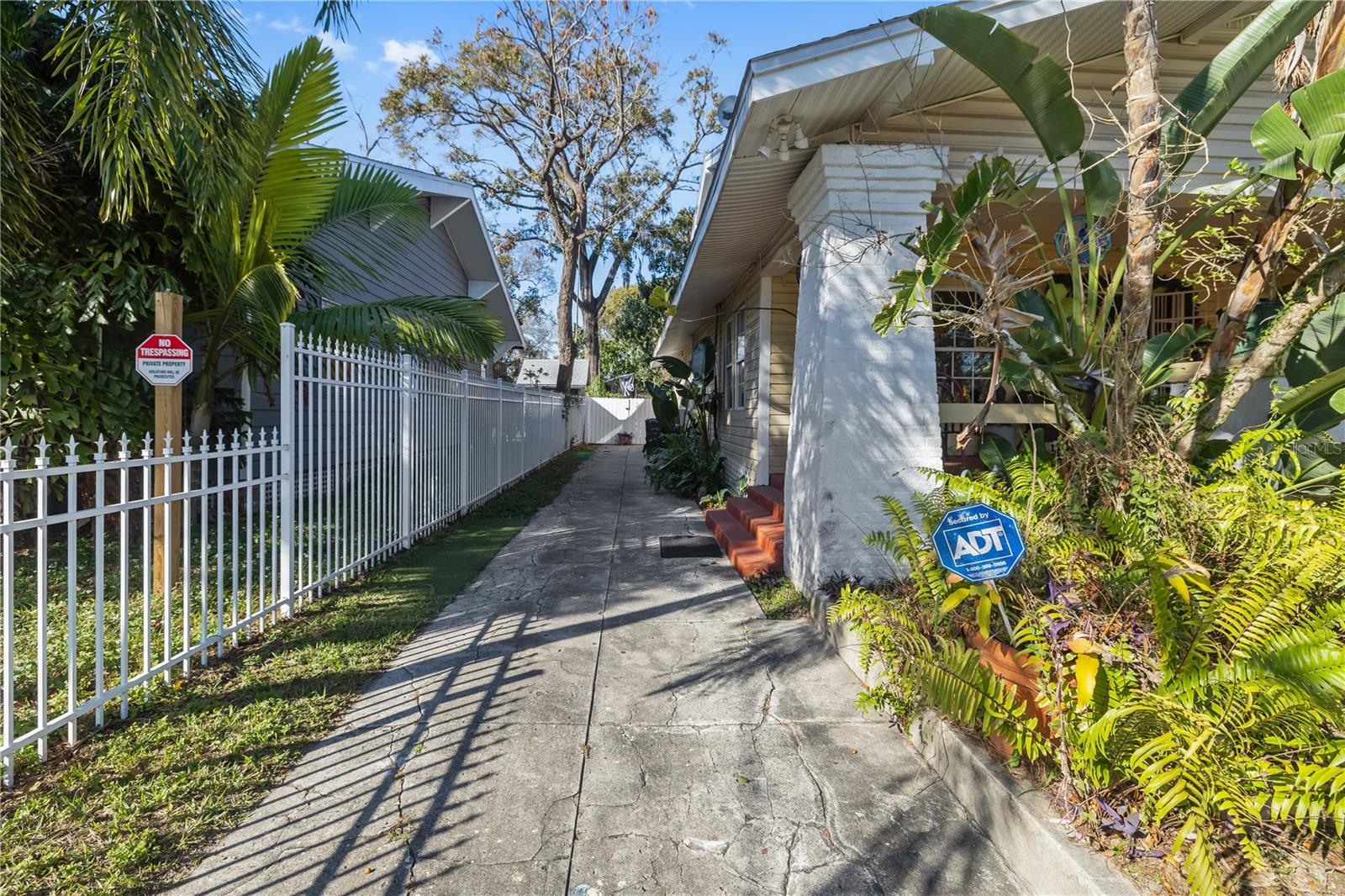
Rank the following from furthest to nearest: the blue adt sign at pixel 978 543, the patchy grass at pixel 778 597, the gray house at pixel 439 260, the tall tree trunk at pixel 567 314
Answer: the tall tree trunk at pixel 567 314, the gray house at pixel 439 260, the patchy grass at pixel 778 597, the blue adt sign at pixel 978 543

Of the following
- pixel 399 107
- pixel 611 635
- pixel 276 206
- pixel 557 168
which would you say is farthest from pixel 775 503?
pixel 399 107

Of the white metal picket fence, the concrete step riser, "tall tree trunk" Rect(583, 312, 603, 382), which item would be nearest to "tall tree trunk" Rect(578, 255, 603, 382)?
"tall tree trunk" Rect(583, 312, 603, 382)

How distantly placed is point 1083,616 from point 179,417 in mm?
5170

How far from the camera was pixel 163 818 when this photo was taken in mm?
2639

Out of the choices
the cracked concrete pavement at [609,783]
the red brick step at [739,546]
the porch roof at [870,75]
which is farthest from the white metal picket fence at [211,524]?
the porch roof at [870,75]

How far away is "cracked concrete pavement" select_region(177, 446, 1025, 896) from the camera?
2453mm

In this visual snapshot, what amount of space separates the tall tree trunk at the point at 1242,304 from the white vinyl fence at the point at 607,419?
802 inches

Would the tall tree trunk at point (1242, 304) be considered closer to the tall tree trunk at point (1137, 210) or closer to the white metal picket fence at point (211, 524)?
the tall tree trunk at point (1137, 210)

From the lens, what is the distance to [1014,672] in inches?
117

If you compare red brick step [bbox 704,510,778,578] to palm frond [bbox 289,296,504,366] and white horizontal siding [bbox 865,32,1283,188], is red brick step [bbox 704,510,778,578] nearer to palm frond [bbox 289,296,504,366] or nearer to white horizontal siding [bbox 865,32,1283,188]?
palm frond [bbox 289,296,504,366]

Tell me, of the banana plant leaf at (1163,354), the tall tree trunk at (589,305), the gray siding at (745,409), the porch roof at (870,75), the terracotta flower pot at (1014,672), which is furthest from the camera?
the tall tree trunk at (589,305)

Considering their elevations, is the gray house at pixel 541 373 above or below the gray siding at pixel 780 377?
above

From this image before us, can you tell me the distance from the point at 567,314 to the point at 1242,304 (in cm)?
1977

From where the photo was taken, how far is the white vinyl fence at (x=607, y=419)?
26312 millimetres
